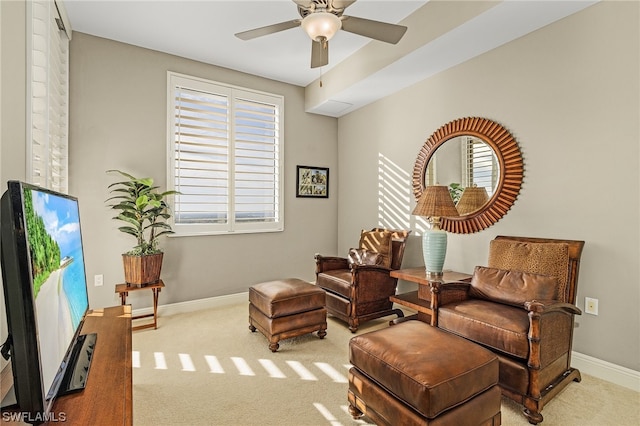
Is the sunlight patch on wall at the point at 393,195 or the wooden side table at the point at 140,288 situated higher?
the sunlight patch on wall at the point at 393,195

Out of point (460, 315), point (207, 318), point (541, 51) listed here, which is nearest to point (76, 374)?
point (460, 315)

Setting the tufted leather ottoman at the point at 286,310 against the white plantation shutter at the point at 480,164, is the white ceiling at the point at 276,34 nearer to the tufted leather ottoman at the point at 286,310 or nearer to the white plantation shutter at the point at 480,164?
the white plantation shutter at the point at 480,164

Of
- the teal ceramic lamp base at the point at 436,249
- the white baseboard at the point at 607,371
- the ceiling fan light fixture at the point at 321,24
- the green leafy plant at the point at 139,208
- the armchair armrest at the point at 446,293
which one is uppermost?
the ceiling fan light fixture at the point at 321,24

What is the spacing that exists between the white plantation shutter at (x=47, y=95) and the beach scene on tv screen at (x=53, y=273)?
66cm

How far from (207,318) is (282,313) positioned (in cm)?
129

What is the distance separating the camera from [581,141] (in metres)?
→ 2.47

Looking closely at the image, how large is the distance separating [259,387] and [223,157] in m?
2.81

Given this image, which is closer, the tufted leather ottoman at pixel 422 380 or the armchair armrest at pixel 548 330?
the tufted leather ottoman at pixel 422 380

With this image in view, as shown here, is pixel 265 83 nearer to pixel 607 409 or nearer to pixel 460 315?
pixel 460 315

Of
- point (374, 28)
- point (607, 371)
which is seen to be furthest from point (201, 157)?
point (607, 371)

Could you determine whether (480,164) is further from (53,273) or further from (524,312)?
(53,273)

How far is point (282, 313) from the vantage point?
280cm

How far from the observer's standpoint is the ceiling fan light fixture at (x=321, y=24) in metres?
2.05

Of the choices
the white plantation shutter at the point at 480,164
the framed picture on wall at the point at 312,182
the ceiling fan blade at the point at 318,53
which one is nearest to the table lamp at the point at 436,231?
the white plantation shutter at the point at 480,164
